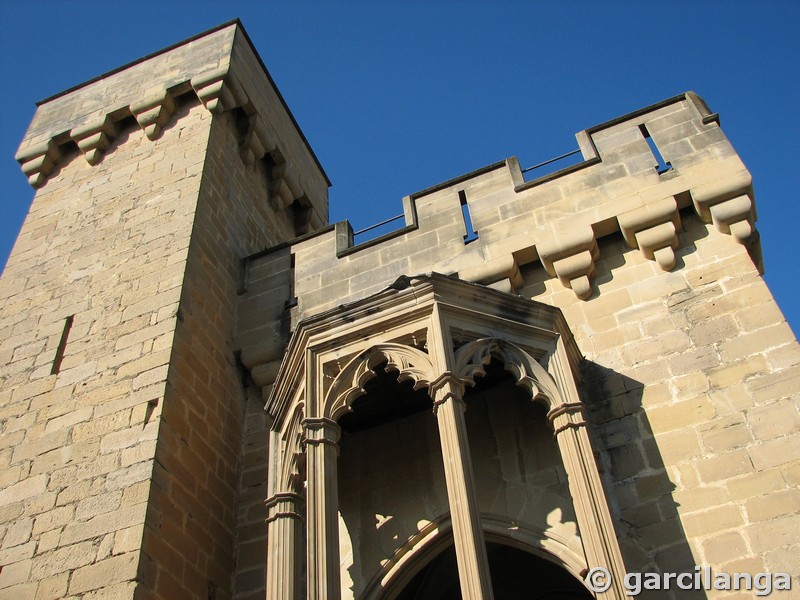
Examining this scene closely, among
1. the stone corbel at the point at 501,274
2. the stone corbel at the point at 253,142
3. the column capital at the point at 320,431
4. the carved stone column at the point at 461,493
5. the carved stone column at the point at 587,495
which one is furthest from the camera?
the stone corbel at the point at 253,142

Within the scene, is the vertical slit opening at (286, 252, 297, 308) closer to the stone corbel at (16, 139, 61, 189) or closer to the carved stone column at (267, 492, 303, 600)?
the carved stone column at (267, 492, 303, 600)

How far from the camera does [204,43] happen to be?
1205cm

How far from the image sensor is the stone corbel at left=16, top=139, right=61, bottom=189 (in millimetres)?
11266

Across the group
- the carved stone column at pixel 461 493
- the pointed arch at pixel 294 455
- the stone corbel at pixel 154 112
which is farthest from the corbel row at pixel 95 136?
the carved stone column at pixel 461 493

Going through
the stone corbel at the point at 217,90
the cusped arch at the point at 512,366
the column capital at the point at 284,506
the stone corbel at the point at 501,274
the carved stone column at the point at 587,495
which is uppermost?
the stone corbel at the point at 217,90

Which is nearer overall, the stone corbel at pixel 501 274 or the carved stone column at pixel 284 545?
the carved stone column at pixel 284 545

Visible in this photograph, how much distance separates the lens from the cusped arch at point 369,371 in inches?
254

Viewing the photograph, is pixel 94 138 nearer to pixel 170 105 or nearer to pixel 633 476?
pixel 170 105

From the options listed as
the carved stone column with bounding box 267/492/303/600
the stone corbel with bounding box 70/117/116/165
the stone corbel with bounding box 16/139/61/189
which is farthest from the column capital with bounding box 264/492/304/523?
the stone corbel with bounding box 16/139/61/189

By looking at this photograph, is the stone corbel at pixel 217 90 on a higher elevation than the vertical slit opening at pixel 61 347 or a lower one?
higher

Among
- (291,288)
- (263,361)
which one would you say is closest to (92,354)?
(263,361)

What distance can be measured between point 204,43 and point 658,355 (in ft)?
27.2

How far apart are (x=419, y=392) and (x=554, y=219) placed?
2250mm

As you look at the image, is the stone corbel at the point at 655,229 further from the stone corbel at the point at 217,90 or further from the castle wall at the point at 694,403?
the stone corbel at the point at 217,90
